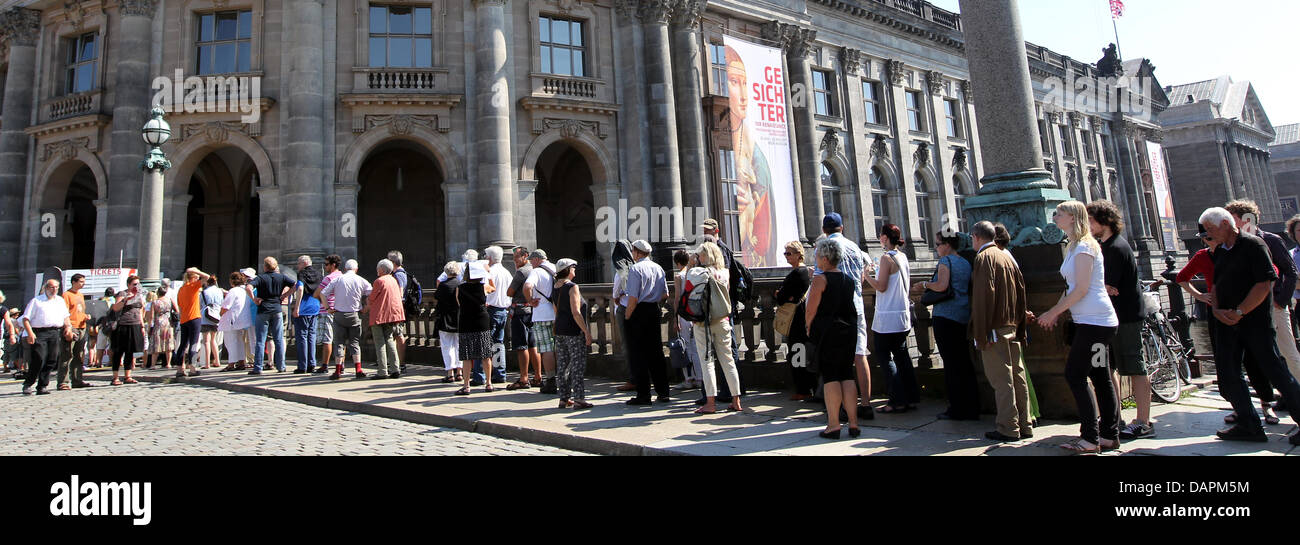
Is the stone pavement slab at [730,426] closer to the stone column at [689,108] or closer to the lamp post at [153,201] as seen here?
the lamp post at [153,201]

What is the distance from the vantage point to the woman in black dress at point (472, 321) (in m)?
9.05

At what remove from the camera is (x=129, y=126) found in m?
19.0

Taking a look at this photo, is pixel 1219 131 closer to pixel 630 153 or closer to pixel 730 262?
pixel 630 153

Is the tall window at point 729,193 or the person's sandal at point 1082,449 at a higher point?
the tall window at point 729,193

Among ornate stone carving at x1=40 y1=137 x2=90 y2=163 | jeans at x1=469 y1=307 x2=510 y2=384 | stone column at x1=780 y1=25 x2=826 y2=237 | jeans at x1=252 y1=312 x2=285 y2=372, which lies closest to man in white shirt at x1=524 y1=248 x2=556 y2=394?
jeans at x1=469 y1=307 x2=510 y2=384

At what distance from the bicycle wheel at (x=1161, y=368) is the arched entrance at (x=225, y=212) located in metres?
24.6

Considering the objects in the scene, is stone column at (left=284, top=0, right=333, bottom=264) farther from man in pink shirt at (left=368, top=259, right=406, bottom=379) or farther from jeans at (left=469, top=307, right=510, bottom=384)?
jeans at (left=469, top=307, right=510, bottom=384)

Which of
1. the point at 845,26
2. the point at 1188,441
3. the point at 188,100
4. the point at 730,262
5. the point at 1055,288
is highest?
the point at 845,26

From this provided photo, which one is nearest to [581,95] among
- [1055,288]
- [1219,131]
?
[1055,288]

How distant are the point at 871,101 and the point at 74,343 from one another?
2910 cm

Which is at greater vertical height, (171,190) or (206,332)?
(171,190)

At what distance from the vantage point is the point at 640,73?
2178 centimetres

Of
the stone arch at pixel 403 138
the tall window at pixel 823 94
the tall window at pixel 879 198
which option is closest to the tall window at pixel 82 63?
the stone arch at pixel 403 138
